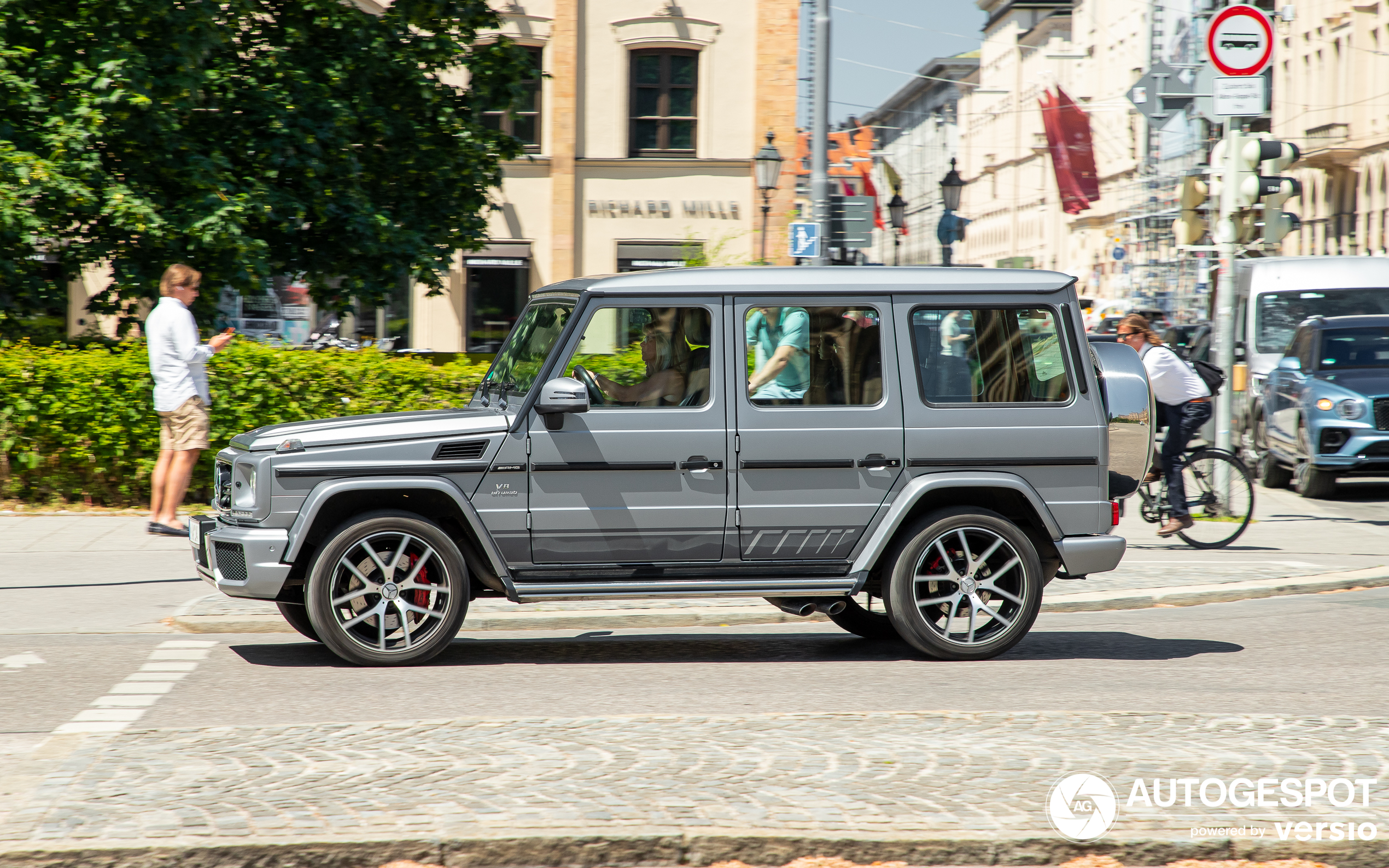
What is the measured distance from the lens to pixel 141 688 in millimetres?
6543

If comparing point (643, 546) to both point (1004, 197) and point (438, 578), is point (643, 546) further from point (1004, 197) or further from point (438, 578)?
point (1004, 197)

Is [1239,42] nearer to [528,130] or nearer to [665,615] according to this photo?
[665,615]

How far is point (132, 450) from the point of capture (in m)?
12.5

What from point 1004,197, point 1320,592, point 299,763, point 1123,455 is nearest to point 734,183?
point 1320,592

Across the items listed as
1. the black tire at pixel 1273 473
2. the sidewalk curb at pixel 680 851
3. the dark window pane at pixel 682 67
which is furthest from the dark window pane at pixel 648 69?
the sidewalk curb at pixel 680 851

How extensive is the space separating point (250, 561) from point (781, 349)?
2.57 m

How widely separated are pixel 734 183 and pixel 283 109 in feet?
51.7

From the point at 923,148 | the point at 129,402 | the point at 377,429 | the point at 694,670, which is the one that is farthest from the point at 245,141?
the point at 923,148

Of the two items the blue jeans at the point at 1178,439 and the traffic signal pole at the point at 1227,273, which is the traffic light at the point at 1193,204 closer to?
the traffic signal pole at the point at 1227,273

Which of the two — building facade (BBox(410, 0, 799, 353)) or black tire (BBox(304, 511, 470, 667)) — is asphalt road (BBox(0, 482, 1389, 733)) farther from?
building facade (BBox(410, 0, 799, 353))

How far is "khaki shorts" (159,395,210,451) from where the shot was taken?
10.5 metres

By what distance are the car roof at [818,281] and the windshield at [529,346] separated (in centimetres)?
13

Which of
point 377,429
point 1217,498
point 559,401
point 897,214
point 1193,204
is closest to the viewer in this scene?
point 559,401

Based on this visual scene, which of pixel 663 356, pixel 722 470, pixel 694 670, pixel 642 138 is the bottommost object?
pixel 694 670
